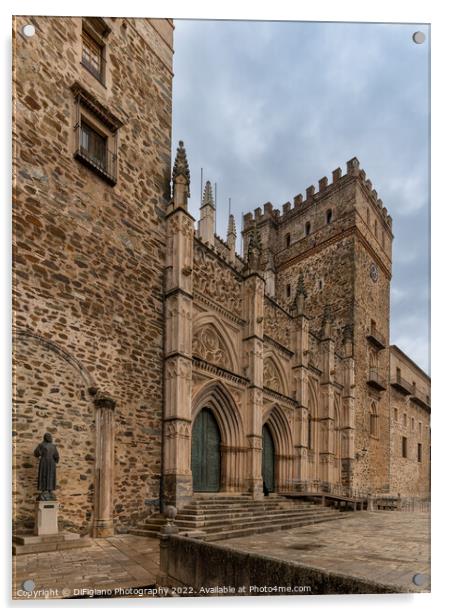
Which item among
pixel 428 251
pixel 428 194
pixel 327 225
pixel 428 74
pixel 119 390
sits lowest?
pixel 119 390

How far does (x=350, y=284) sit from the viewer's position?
2031 cm

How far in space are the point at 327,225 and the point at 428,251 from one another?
15127 mm

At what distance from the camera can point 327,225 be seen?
69.9ft

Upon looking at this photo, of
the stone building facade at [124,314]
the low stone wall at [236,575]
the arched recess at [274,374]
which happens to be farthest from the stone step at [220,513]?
the arched recess at [274,374]

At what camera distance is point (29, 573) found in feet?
17.4

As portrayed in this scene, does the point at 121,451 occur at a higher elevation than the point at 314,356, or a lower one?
lower

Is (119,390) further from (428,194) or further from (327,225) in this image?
(327,225)

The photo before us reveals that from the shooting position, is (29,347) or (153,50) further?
(153,50)

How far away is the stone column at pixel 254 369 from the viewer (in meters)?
12.3

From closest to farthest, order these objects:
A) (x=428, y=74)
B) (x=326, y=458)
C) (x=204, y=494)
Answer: (x=428, y=74)
(x=204, y=494)
(x=326, y=458)

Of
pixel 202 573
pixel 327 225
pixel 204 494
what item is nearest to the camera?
pixel 202 573

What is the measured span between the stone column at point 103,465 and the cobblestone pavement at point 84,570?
0.88m

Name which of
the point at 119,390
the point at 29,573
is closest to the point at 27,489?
the point at 29,573

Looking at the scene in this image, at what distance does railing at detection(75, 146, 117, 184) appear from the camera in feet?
27.6
